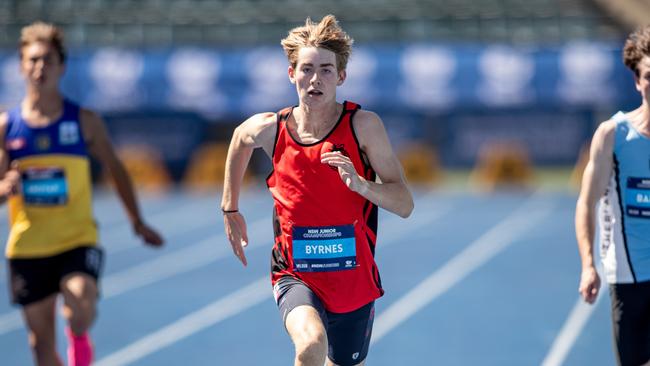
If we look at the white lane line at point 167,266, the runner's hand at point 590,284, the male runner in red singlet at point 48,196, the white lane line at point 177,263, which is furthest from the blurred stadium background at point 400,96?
the runner's hand at point 590,284

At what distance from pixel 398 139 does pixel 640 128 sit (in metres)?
→ 18.6

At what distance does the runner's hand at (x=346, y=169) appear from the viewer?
453cm

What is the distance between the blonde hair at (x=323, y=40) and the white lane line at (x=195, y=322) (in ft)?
12.1

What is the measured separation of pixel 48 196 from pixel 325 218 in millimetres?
1880

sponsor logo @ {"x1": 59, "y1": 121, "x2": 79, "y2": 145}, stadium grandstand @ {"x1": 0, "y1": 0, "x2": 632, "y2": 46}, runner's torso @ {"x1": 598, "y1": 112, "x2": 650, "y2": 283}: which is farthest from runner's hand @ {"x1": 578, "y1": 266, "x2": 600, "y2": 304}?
stadium grandstand @ {"x1": 0, "y1": 0, "x2": 632, "y2": 46}

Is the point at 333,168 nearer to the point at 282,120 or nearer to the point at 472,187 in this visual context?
the point at 282,120

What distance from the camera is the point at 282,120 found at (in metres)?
4.94

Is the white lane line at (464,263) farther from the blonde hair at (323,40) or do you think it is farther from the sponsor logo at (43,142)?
the blonde hair at (323,40)

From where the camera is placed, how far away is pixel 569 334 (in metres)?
8.58

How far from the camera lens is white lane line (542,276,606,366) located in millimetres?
7773

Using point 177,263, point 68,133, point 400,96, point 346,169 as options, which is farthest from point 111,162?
point 400,96

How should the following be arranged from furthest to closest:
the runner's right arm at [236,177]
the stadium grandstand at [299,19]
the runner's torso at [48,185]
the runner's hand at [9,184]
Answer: the stadium grandstand at [299,19], the runner's torso at [48,185], the runner's hand at [9,184], the runner's right arm at [236,177]

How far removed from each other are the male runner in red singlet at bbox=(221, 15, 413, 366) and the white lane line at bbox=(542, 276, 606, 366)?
2.60 meters

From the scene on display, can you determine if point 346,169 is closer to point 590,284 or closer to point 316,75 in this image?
point 316,75
